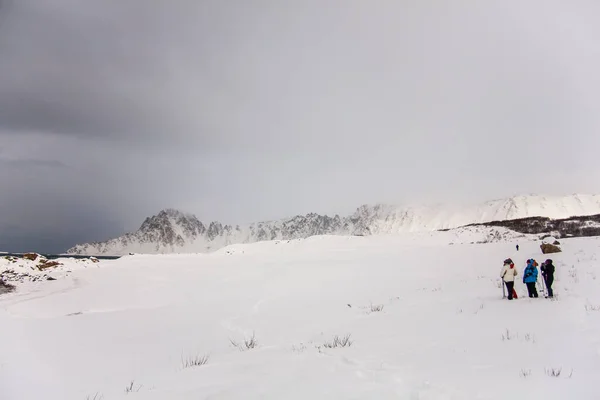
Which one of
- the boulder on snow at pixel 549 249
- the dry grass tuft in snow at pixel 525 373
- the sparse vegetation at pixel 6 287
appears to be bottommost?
the boulder on snow at pixel 549 249

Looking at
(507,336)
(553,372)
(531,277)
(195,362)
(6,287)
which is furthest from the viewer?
(6,287)

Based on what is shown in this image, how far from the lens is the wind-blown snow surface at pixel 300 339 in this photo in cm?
511

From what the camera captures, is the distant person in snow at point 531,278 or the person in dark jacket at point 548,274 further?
the distant person in snow at point 531,278

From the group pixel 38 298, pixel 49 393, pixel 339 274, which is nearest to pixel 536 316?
pixel 49 393

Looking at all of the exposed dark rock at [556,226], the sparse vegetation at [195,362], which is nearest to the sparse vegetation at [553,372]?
the sparse vegetation at [195,362]

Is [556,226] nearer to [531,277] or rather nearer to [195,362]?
[531,277]

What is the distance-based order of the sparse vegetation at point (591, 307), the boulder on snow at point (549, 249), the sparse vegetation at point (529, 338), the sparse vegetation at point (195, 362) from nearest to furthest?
the sparse vegetation at point (529, 338) < the sparse vegetation at point (195, 362) < the sparse vegetation at point (591, 307) < the boulder on snow at point (549, 249)

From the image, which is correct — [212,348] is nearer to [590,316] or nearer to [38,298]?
[590,316]

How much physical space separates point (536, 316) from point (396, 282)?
16.5 metres

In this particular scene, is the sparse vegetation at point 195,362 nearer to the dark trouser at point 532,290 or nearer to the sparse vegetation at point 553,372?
the sparse vegetation at point 553,372

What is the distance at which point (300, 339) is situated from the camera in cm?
1095

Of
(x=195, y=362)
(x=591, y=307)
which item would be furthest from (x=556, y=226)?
(x=195, y=362)

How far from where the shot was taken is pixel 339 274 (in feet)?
104

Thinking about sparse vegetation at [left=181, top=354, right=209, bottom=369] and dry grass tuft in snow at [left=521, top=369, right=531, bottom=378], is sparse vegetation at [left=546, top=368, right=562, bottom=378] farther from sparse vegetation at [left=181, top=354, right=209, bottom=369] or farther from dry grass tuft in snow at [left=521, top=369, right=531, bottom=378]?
sparse vegetation at [left=181, top=354, right=209, bottom=369]
